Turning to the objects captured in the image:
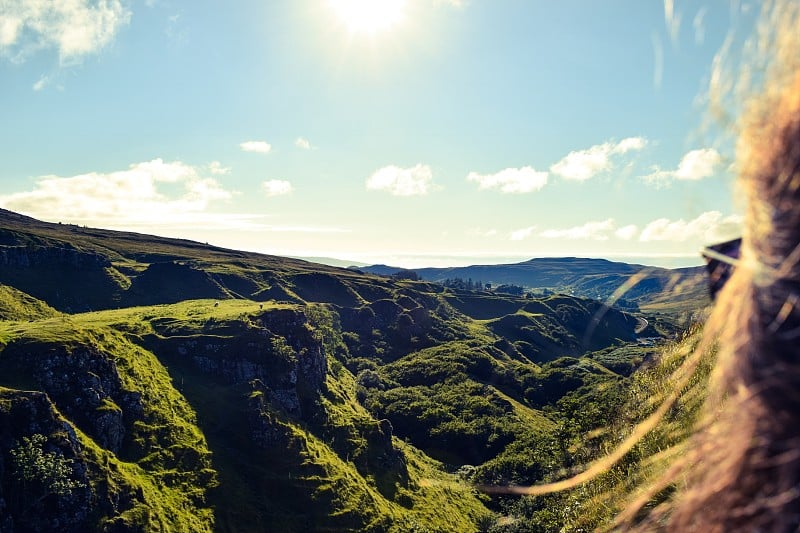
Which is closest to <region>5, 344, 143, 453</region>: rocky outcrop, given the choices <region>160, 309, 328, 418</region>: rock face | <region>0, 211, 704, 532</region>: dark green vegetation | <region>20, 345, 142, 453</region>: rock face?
<region>20, 345, 142, 453</region>: rock face

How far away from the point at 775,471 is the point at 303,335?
3960 inches

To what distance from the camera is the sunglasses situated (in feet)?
11.3

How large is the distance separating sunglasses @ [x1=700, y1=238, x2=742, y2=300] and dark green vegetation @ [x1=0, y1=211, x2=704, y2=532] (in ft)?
3.17

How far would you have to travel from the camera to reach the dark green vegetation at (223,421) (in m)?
45.8

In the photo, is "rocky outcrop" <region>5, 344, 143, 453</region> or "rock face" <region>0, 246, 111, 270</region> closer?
"rocky outcrop" <region>5, 344, 143, 453</region>

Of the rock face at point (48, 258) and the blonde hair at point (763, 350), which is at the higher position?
the blonde hair at point (763, 350)

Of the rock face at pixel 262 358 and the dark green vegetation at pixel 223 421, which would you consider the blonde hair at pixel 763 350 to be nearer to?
the dark green vegetation at pixel 223 421

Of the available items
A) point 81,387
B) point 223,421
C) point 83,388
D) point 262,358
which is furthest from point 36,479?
point 262,358

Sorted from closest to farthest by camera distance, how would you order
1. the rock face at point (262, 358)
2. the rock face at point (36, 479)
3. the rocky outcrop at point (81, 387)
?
the rock face at point (36, 479), the rocky outcrop at point (81, 387), the rock face at point (262, 358)

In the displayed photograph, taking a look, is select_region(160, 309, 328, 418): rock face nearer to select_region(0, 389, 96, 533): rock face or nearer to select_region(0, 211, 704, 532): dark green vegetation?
select_region(0, 211, 704, 532): dark green vegetation

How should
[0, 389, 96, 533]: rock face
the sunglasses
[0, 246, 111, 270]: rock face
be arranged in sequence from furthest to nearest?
[0, 246, 111, 270]: rock face < [0, 389, 96, 533]: rock face < the sunglasses

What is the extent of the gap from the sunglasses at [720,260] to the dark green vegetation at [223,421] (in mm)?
966

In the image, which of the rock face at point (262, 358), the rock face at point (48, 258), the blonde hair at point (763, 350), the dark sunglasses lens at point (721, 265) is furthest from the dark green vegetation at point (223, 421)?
the blonde hair at point (763, 350)

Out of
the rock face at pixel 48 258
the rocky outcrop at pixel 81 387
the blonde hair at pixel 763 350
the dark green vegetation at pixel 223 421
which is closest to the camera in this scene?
the blonde hair at pixel 763 350
